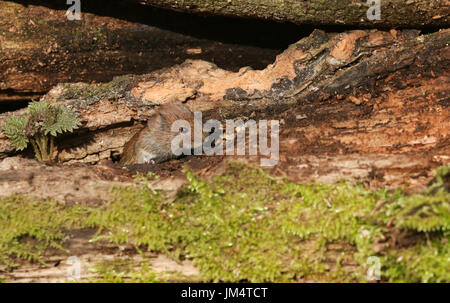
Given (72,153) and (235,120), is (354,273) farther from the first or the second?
(72,153)

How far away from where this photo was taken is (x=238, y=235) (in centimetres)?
387

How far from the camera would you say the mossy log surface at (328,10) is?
4.76 m

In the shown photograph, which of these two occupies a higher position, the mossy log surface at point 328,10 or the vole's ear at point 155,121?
the mossy log surface at point 328,10

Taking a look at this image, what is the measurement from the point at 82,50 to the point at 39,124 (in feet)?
4.07

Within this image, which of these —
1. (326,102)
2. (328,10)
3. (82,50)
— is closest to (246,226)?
(326,102)

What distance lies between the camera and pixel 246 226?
388cm

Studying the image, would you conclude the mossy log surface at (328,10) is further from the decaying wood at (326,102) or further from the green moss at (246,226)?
the green moss at (246,226)

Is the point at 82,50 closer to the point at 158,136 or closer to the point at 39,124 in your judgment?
the point at 39,124

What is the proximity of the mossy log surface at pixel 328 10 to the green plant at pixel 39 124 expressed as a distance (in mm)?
1549

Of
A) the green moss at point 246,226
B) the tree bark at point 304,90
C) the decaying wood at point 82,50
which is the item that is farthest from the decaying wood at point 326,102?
the decaying wood at point 82,50

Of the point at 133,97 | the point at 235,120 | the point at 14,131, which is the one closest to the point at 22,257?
the point at 14,131

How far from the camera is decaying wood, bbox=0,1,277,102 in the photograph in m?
Answer: 5.60

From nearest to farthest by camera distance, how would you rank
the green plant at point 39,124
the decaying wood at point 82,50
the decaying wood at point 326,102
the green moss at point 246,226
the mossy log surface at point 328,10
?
the green moss at point 246,226, the decaying wood at point 326,102, the mossy log surface at point 328,10, the green plant at point 39,124, the decaying wood at point 82,50

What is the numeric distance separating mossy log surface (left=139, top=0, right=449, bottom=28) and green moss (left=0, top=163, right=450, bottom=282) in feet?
6.11
